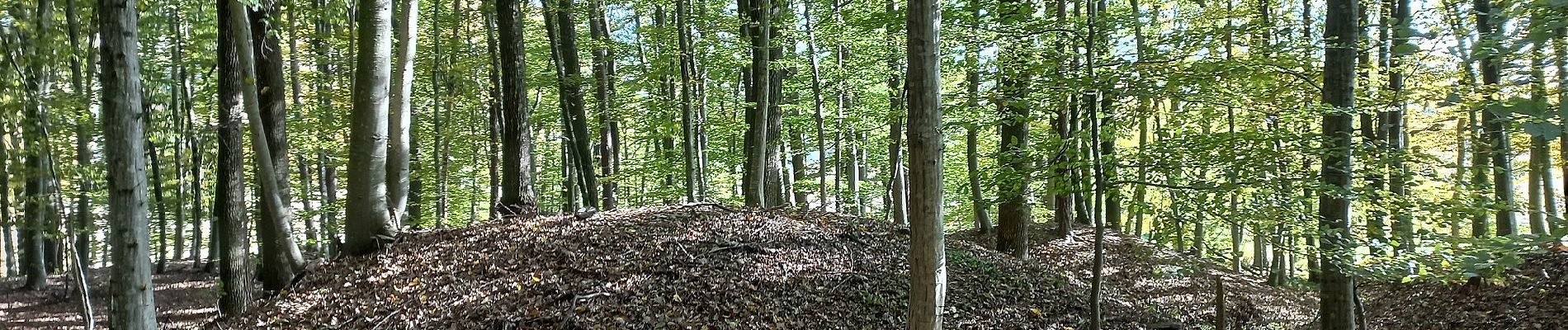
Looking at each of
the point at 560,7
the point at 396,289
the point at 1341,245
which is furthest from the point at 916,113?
the point at 560,7

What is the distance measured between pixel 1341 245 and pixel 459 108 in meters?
17.0

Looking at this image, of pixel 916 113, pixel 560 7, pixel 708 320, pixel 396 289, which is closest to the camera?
pixel 916 113

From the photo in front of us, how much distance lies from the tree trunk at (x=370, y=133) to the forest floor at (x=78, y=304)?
378cm

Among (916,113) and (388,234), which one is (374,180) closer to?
(388,234)

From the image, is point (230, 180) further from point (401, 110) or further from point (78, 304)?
point (78, 304)

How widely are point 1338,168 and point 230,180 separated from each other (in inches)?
394

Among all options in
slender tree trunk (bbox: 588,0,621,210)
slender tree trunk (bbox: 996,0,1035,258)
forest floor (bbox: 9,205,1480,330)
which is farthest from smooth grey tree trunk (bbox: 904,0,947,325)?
slender tree trunk (bbox: 588,0,621,210)

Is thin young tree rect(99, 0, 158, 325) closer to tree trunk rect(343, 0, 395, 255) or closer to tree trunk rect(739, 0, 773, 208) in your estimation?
tree trunk rect(343, 0, 395, 255)

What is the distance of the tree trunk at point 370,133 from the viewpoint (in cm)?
683

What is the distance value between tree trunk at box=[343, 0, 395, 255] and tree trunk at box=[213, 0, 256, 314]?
3.79 feet

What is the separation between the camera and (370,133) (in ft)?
22.8

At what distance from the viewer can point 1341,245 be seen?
5348 millimetres

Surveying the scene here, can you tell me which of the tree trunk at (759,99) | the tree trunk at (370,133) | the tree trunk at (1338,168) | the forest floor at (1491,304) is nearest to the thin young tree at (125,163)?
the tree trunk at (370,133)

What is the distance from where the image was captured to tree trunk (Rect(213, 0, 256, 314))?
713 centimetres
